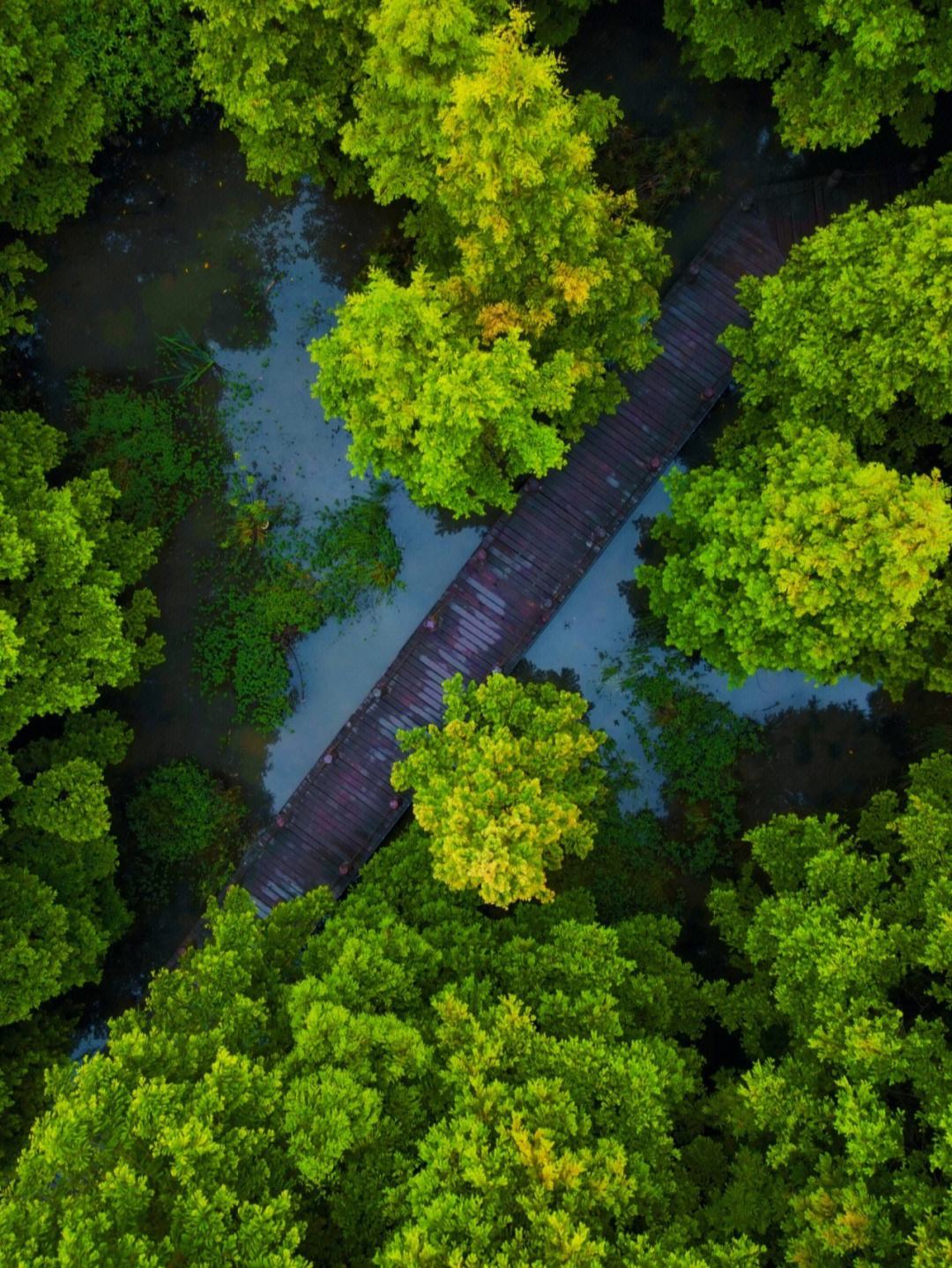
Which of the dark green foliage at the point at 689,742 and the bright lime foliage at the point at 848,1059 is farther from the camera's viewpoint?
the dark green foliage at the point at 689,742

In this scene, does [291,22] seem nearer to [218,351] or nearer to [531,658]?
[218,351]

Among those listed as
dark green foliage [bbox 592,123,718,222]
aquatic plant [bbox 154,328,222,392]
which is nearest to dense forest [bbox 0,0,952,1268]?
dark green foliage [bbox 592,123,718,222]

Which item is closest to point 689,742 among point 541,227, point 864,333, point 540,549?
point 540,549

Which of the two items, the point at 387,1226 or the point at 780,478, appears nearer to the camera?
the point at 387,1226

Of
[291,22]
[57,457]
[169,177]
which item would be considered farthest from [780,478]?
[169,177]

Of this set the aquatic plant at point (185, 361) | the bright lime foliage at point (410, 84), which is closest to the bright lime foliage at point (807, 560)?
the bright lime foliage at point (410, 84)

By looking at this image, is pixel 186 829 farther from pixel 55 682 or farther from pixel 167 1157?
pixel 167 1157

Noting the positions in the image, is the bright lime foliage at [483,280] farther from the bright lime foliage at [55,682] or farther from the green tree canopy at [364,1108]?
the green tree canopy at [364,1108]
